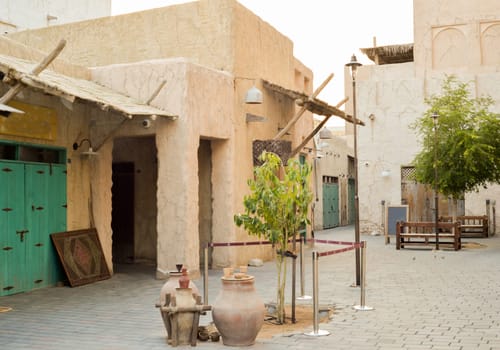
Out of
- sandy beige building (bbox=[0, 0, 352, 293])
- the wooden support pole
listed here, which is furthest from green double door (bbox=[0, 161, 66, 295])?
the wooden support pole

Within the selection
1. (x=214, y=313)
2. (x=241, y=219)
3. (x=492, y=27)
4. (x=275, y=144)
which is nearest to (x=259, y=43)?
(x=275, y=144)

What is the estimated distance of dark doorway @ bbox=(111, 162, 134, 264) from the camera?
15695 millimetres

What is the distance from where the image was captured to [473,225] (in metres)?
22.9

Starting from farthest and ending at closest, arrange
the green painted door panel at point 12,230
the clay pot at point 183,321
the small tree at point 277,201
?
the green painted door panel at point 12,230 < the small tree at point 277,201 < the clay pot at point 183,321

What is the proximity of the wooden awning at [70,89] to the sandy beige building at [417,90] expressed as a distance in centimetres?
1471

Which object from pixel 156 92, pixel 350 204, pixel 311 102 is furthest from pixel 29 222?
pixel 350 204

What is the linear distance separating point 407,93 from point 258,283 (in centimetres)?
1585

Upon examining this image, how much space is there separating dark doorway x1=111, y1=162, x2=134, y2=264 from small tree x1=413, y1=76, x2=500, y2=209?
347 inches

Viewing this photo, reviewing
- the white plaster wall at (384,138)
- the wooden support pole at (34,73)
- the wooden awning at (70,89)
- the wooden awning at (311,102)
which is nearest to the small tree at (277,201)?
the wooden support pole at (34,73)

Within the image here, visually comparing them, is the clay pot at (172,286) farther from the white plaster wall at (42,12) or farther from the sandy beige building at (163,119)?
the white plaster wall at (42,12)

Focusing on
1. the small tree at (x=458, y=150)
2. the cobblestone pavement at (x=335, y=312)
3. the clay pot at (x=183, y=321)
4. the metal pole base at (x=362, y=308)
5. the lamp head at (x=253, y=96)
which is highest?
the lamp head at (x=253, y=96)

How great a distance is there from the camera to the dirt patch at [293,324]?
758 cm

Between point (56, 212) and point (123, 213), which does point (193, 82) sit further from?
point (123, 213)

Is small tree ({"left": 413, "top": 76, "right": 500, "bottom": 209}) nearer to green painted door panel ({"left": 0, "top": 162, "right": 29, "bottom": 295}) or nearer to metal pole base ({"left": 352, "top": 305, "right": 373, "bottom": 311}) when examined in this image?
metal pole base ({"left": 352, "top": 305, "right": 373, "bottom": 311})
